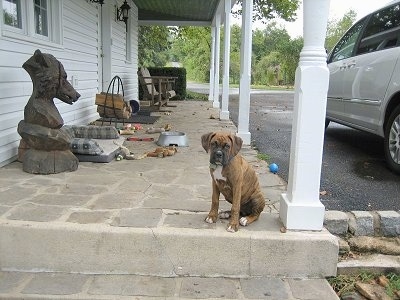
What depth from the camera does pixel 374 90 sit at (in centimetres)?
436

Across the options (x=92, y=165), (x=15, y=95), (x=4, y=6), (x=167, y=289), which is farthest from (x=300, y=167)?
(x=4, y=6)

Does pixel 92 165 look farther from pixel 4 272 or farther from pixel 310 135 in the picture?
pixel 310 135

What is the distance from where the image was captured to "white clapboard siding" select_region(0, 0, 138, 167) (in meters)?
3.83

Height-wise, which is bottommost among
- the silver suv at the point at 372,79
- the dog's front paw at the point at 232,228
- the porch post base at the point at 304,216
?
the dog's front paw at the point at 232,228

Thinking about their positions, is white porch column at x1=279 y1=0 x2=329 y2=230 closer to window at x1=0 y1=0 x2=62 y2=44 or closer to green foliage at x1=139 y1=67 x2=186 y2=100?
window at x1=0 y1=0 x2=62 y2=44

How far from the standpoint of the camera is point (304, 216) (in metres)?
2.44

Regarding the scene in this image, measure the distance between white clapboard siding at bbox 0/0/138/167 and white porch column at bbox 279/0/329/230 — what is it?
2.77 meters

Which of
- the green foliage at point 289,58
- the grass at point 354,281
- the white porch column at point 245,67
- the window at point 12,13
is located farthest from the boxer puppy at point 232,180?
the green foliage at point 289,58

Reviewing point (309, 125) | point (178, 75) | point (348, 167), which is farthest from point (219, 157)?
point (178, 75)

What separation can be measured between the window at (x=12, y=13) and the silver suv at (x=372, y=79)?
3875mm

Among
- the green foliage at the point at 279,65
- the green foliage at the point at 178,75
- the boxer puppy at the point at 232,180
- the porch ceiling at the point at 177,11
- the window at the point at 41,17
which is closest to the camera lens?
the boxer puppy at the point at 232,180

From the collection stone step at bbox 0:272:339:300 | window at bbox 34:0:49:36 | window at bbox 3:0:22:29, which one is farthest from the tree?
stone step at bbox 0:272:339:300

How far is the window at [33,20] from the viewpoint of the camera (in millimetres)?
3950

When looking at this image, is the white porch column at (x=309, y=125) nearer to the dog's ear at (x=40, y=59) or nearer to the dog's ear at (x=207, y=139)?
the dog's ear at (x=207, y=139)
